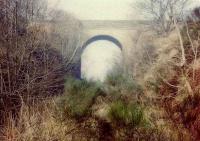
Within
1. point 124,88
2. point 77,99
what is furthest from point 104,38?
point 77,99

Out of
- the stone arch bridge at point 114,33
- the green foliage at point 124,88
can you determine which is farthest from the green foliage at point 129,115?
the stone arch bridge at point 114,33

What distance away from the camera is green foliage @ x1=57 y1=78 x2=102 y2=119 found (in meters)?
7.84

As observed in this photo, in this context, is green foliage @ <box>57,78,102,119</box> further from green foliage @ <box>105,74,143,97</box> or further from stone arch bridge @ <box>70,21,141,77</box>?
stone arch bridge @ <box>70,21,141,77</box>

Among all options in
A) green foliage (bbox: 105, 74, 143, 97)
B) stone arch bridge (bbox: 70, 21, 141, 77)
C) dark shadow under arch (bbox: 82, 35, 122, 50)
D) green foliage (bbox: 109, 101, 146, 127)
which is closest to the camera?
green foliage (bbox: 109, 101, 146, 127)

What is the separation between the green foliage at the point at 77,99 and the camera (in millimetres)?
7840

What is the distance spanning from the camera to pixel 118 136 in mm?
6738

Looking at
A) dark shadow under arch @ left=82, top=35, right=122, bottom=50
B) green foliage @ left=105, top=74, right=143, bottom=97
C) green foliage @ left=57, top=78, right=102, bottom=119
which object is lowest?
green foliage @ left=57, top=78, right=102, bottom=119

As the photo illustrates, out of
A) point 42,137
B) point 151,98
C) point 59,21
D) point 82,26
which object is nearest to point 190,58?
point 151,98

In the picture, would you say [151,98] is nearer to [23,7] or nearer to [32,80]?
[32,80]

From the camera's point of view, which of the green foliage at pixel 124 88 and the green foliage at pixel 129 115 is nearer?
the green foliage at pixel 129 115

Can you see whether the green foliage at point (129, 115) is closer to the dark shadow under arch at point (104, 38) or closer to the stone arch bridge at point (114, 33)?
the stone arch bridge at point (114, 33)

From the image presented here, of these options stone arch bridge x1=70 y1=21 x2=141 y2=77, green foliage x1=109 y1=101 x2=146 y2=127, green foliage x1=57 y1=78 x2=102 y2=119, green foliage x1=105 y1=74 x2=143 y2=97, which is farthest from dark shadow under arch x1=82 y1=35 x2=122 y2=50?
green foliage x1=109 y1=101 x2=146 y2=127

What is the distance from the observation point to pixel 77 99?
849 centimetres

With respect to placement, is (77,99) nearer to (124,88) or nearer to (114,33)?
(124,88)
